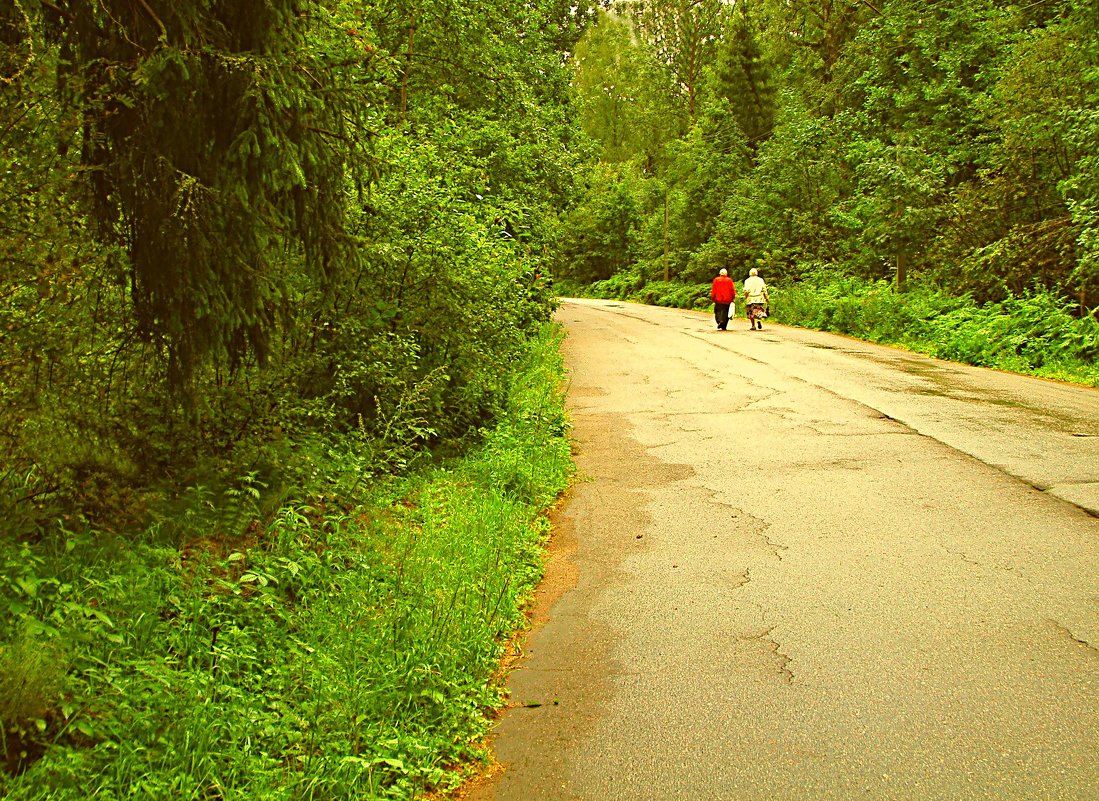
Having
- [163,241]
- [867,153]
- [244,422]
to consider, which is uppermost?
[867,153]

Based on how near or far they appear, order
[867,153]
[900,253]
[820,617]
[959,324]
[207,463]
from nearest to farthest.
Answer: [820,617], [207,463], [959,324], [900,253], [867,153]

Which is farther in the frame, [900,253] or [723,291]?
[723,291]

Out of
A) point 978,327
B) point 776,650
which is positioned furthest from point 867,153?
point 776,650

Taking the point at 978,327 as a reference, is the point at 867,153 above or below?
above

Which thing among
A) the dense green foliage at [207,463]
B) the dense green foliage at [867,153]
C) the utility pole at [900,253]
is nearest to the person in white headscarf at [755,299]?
the dense green foliage at [867,153]

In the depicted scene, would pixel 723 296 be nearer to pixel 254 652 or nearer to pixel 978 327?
pixel 978 327

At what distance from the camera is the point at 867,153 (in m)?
23.5

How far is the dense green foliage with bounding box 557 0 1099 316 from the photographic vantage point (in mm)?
17984

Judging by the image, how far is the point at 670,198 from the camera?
148 feet

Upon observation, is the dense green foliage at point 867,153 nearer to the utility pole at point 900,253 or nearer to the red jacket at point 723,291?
the utility pole at point 900,253

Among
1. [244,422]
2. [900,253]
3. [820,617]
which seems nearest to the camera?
[820,617]

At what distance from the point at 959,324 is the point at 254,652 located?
57.8 feet

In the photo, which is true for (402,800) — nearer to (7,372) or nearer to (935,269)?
(7,372)

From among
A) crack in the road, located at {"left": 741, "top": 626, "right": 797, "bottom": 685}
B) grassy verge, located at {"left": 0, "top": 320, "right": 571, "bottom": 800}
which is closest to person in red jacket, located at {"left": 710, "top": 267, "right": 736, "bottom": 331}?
grassy verge, located at {"left": 0, "top": 320, "right": 571, "bottom": 800}
